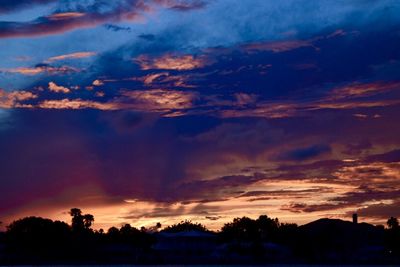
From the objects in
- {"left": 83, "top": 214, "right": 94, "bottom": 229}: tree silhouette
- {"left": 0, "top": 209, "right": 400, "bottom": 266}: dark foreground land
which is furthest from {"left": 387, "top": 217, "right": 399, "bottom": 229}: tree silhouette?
{"left": 83, "top": 214, "right": 94, "bottom": 229}: tree silhouette

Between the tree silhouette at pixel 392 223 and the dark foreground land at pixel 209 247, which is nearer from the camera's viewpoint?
the dark foreground land at pixel 209 247

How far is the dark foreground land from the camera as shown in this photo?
4985 inches

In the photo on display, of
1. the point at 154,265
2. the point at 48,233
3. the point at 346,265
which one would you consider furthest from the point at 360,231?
the point at 48,233

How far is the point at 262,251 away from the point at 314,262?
20429 mm

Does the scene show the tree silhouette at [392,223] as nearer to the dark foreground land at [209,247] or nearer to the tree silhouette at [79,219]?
the dark foreground land at [209,247]

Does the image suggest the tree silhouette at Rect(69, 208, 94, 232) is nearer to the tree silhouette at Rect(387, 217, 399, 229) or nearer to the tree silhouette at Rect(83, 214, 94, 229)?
the tree silhouette at Rect(83, 214, 94, 229)

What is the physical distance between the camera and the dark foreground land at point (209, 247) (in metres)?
127

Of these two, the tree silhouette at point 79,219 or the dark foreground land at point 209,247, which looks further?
the tree silhouette at point 79,219

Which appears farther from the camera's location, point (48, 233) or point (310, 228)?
point (310, 228)

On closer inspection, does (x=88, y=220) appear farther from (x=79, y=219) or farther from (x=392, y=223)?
(x=392, y=223)

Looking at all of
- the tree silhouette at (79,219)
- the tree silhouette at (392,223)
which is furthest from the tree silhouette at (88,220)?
the tree silhouette at (392,223)

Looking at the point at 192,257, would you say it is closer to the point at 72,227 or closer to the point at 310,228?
the point at 310,228

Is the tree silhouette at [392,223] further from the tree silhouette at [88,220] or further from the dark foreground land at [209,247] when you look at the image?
the tree silhouette at [88,220]

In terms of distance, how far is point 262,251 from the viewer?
411 ft
